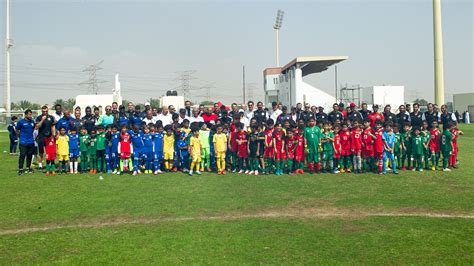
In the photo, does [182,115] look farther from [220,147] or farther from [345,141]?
[345,141]

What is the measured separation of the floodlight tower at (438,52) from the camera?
29.9 m

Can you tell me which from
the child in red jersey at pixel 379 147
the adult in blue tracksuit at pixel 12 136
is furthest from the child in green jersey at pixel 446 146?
the adult in blue tracksuit at pixel 12 136

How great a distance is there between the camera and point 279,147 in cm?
1211

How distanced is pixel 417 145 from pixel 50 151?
37.5ft

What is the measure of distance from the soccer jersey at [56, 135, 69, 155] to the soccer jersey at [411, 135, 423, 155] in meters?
10.8

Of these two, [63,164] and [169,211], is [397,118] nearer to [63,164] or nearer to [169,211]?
[169,211]

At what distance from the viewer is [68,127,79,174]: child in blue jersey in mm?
12508

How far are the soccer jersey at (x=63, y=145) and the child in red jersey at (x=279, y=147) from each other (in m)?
6.49

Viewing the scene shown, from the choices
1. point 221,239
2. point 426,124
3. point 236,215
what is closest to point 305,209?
point 236,215

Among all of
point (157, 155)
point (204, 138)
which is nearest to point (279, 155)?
point (204, 138)

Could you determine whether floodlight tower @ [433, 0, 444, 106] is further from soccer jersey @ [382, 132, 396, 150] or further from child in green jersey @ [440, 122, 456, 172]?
soccer jersey @ [382, 132, 396, 150]

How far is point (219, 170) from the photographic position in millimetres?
12414

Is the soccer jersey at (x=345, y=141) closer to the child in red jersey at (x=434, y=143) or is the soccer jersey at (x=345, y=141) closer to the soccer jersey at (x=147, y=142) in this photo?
the child in red jersey at (x=434, y=143)

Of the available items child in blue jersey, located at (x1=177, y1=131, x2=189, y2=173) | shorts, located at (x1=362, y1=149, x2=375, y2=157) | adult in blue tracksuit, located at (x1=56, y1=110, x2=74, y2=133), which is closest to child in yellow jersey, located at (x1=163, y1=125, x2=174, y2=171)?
child in blue jersey, located at (x1=177, y1=131, x2=189, y2=173)
